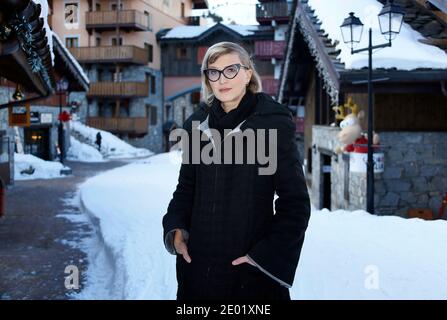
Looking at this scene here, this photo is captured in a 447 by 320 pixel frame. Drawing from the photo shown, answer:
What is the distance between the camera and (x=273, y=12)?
115ft

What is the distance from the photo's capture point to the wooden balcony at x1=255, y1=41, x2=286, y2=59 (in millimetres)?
34375

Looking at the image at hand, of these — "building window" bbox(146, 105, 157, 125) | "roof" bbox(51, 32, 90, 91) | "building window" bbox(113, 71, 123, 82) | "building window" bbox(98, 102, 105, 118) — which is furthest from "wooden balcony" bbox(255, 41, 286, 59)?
"roof" bbox(51, 32, 90, 91)

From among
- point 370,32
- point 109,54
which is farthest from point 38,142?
point 370,32

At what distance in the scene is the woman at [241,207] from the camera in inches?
93.7

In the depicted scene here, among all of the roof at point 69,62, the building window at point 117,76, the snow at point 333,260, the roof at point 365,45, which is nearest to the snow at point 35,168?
the roof at point 69,62

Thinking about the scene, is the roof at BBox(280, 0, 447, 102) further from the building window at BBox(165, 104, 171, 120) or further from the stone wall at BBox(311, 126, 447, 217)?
the building window at BBox(165, 104, 171, 120)

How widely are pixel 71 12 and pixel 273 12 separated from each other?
13.8 meters

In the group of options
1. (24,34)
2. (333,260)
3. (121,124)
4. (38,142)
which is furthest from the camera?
(121,124)

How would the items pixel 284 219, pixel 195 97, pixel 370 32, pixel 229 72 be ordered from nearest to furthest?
pixel 284 219
pixel 229 72
pixel 370 32
pixel 195 97

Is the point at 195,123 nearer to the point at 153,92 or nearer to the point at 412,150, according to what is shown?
the point at 412,150

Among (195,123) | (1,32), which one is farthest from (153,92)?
(195,123)

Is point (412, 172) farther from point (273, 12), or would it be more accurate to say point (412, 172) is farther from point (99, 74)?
point (99, 74)

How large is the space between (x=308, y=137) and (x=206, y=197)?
604 inches

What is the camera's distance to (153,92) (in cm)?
4016
